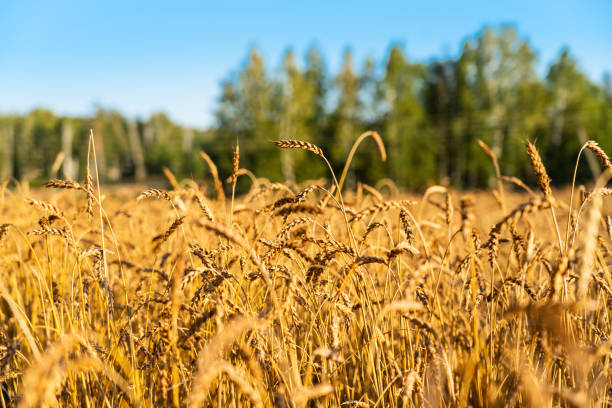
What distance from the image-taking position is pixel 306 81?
3303cm

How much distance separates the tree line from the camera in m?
29.7

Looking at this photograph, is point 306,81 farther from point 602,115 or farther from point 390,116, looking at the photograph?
point 602,115

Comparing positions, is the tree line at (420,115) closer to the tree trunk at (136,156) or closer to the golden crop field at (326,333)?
the golden crop field at (326,333)

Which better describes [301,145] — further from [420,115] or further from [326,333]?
[420,115]

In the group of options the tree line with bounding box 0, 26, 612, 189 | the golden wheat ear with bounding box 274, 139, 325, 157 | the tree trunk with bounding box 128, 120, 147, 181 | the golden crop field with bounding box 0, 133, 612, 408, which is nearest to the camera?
the golden crop field with bounding box 0, 133, 612, 408

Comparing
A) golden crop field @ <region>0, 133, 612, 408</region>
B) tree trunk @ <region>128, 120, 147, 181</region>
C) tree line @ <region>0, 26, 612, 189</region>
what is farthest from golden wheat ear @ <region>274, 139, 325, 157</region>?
tree trunk @ <region>128, 120, 147, 181</region>

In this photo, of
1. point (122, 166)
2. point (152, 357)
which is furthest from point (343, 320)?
point (122, 166)

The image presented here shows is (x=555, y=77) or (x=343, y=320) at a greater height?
(x=555, y=77)

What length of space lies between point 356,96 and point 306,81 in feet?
15.1

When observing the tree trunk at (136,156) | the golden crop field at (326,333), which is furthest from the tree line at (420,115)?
the tree trunk at (136,156)

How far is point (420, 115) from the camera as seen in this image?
31.2 m

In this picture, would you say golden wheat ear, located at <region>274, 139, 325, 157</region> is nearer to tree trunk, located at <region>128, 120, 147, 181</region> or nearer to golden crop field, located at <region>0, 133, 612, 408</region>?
golden crop field, located at <region>0, 133, 612, 408</region>

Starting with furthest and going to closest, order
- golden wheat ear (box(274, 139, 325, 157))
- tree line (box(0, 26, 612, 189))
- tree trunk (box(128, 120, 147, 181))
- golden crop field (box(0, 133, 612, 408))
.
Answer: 1. tree trunk (box(128, 120, 147, 181))
2. tree line (box(0, 26, 612, 189))
3. golden wheat ear (box(274, 139, 325, 157))
4. golden crop field (box(0, 133, 612, 408))

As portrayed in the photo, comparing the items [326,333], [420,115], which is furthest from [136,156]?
[326,333]
